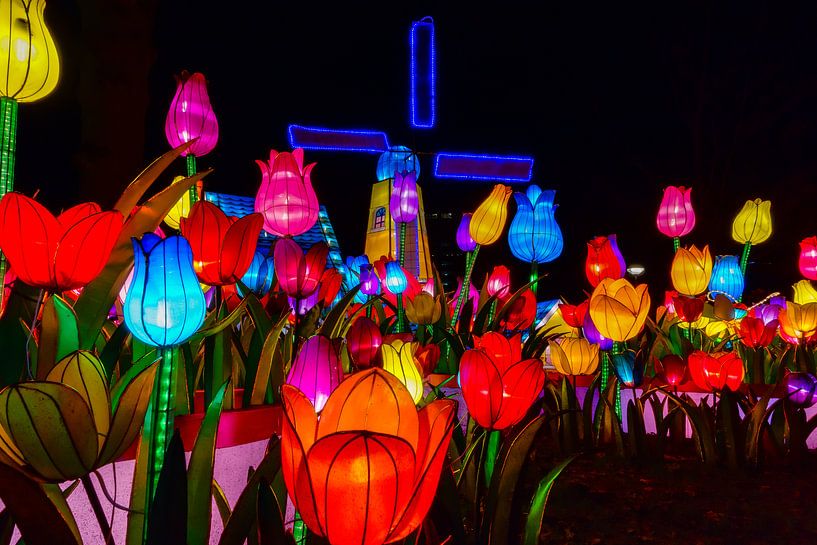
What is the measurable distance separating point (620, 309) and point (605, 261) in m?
0.93

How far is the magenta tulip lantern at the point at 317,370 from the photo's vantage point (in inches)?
39.6

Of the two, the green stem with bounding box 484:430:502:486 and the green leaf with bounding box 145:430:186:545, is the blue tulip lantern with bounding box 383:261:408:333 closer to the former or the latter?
the green stem with bounding box 484:430:502:486

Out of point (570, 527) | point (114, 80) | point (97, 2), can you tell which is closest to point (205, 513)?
point (570, 527)

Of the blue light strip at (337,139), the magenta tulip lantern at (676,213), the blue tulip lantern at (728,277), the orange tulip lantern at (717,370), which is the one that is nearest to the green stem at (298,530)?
the orange tulip lantern at (717,370)

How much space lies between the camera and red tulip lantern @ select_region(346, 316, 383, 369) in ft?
5.06

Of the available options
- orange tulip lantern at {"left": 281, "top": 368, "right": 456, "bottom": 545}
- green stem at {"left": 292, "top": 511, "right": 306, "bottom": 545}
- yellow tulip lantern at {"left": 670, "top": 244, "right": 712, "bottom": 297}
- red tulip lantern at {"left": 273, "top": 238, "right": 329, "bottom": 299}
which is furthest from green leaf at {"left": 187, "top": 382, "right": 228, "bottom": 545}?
yellow tulip lantern at {"left": 670, "top": 244, "right": 712, "bottom": 297}

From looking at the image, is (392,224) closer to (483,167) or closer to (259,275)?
(483,167)

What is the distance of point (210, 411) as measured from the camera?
97 cm

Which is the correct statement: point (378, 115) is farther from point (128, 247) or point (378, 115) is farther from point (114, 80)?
point (128, 247)

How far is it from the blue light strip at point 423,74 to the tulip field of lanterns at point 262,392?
10.1 m

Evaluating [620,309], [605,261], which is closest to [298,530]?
[620,309]

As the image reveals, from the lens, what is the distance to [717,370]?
255 cm

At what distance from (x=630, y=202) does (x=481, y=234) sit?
1495 cm

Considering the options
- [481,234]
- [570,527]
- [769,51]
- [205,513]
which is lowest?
[570,527]
